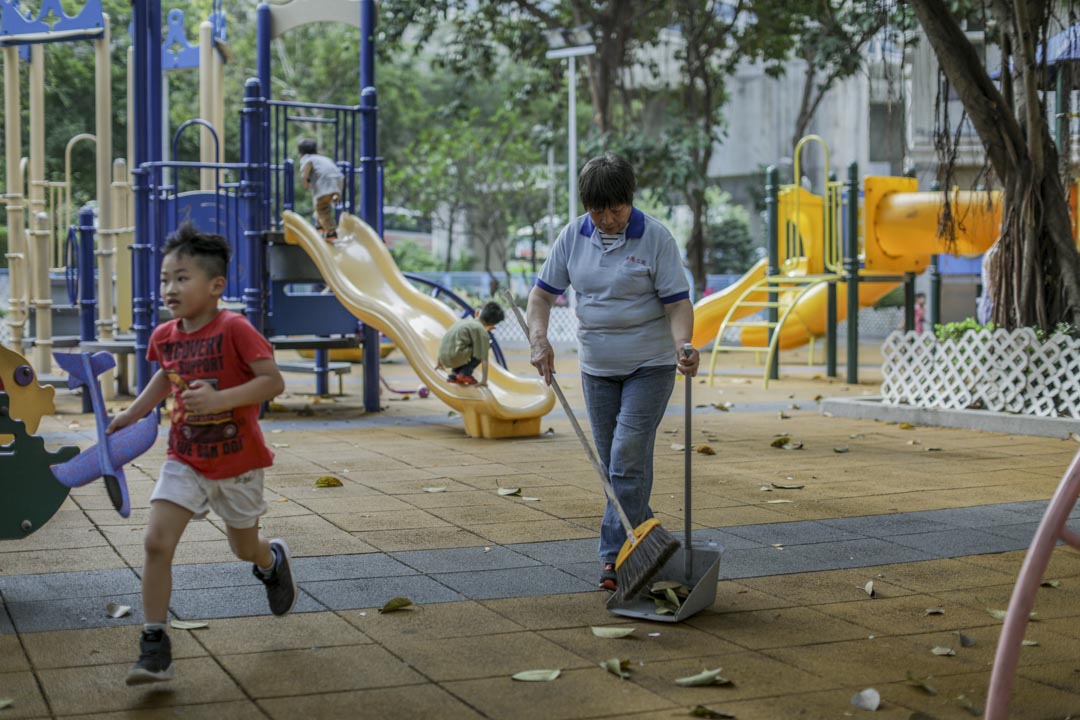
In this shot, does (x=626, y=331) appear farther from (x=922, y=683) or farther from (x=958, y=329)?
(x=958, y=329)

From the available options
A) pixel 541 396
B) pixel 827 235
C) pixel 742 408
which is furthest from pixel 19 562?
pixel 827 235

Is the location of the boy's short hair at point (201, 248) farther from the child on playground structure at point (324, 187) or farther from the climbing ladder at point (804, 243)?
the climbing ladder at point (804, 243)

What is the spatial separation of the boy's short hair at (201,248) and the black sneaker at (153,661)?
106 cm

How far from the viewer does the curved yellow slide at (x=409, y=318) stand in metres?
9.63

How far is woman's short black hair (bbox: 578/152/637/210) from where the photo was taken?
14.5 ft

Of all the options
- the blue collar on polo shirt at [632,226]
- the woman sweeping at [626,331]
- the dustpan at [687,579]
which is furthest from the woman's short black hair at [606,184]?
the dustpan at [687,579]

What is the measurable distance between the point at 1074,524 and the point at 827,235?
10.4 meters

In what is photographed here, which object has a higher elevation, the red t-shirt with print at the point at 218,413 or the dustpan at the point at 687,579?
the red t-shirt with print at the point at 218,413

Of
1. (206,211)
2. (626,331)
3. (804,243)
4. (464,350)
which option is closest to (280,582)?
(626,331)

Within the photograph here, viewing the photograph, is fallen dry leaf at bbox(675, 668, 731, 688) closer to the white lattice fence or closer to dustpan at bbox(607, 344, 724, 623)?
dustpan at bbox(607, 344, 724, 623)

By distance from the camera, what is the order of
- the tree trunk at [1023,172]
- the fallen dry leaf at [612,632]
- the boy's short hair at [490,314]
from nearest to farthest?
the fallen dry leaf at [612,632]
the tree trunk at [1023,172]
the boy's short hair at [490,314]

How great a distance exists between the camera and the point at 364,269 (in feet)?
38.4

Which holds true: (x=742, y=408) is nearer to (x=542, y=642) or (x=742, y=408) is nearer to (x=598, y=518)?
(x=598, y=518)

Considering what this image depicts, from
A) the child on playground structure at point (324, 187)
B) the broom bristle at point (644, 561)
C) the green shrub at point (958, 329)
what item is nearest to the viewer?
the broom bristle at point (644, 561)
